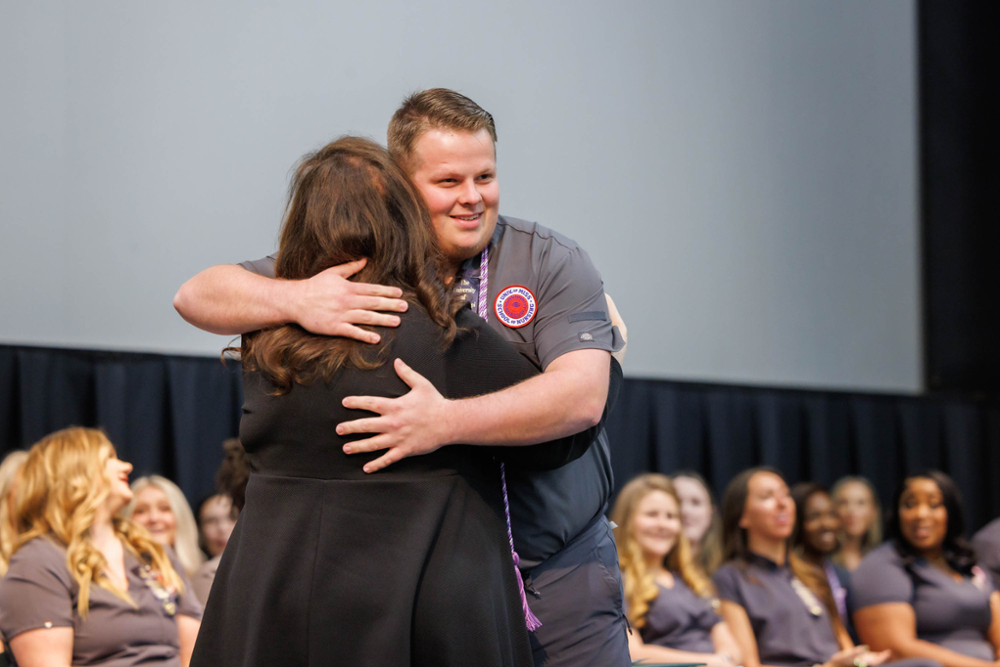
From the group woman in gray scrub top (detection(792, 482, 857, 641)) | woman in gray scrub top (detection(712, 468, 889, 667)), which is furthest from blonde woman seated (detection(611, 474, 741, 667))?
woman in gray scrub top (detection(792, 482, 857, 641))

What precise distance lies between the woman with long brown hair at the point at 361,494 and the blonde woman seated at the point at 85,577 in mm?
1764

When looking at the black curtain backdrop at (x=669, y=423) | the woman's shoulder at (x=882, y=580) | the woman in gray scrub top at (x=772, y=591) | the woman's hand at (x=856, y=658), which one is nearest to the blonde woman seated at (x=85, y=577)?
the black curtain backdrop at (x=669, y=423)

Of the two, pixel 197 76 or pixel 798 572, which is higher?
pixel 197 76

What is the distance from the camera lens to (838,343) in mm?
7125

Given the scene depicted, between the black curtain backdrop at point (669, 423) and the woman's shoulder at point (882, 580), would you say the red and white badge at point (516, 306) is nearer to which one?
the black curtain backdrop at point (669, 423)

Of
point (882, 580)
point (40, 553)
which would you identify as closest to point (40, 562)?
point (40, 553)

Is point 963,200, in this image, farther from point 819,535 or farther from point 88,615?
point 88,615

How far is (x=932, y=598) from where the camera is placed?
15.4 feet

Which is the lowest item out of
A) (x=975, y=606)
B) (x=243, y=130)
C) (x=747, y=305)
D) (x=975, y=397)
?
(x=975, y=606)

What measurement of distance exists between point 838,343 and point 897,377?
0.69 meters

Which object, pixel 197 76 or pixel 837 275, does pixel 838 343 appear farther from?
pixel 197 76

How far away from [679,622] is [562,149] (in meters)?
2.93

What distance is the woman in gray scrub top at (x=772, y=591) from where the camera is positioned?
14.6 ft

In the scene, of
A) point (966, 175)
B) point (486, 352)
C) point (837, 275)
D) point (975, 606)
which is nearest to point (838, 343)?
point (837, 275)
